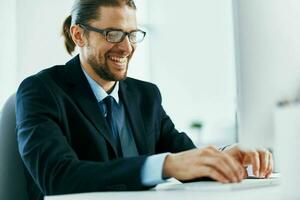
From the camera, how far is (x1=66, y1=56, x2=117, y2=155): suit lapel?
1.52 meters

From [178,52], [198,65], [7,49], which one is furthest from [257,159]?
[178,52]

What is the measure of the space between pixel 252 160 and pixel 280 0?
657mm

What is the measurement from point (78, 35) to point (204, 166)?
3.34 ft

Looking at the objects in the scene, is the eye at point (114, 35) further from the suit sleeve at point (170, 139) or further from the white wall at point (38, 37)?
the white wall at point (38, 37)

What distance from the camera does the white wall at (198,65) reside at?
11.8 ft

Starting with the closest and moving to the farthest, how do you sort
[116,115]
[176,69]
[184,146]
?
[116,115], [184,146], [176,69]

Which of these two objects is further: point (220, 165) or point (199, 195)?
point (220, 165)

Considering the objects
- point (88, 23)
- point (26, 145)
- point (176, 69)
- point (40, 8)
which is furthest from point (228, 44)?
point (26, 145)

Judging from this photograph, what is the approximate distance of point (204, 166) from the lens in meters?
1.01

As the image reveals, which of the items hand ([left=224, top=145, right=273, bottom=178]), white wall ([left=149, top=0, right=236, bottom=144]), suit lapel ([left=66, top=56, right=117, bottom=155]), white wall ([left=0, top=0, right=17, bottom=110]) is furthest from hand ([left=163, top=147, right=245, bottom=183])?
white wall ([left=149, top=0, right=236, bottom=144])

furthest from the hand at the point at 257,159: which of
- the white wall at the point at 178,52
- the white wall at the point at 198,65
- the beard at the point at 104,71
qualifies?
the white wall at the point at 198,65

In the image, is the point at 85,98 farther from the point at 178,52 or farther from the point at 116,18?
the point at 178,52

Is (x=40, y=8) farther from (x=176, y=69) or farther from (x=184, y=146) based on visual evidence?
(x=184, y=146)

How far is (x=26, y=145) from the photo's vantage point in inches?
51.2
